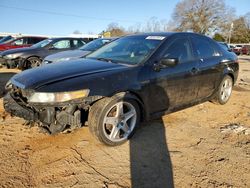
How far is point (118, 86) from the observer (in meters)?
3.33

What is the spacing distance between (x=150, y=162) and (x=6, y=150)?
6.35 feet

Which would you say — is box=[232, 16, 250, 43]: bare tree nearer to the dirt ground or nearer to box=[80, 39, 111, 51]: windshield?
box=[80, 39, 111, 51]: windshield

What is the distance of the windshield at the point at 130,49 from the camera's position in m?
3.88

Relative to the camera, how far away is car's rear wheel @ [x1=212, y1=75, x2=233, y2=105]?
5.32 metres

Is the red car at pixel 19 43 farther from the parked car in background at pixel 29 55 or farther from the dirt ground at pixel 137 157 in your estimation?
the dirt ground at pixel 137 157

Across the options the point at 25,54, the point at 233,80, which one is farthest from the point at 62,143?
the point at 25,54

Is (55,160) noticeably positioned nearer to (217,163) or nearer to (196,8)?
(217,163)

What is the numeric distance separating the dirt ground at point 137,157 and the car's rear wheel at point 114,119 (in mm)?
155

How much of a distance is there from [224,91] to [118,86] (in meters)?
3.23

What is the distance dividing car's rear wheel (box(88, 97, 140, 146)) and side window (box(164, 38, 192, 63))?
1075 mm

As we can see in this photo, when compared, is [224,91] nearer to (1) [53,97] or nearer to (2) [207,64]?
(2) [207,64]

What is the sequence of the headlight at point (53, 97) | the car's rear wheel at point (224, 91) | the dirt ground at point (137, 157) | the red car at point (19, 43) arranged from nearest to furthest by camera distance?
the dirt ground at point (137, 157), the headlight at point (53, 97), the car's rear wheel at point (224, 91), the red car at point (19, 43)

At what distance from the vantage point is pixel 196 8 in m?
49.2

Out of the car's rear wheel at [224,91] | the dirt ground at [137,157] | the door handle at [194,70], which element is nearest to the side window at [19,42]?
the dirt ground at [137,157]
